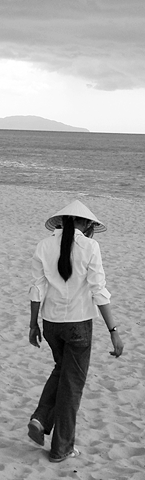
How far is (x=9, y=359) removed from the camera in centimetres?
595

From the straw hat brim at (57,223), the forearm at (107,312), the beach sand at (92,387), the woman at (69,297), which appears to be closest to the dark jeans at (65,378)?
the woman at (69,297)

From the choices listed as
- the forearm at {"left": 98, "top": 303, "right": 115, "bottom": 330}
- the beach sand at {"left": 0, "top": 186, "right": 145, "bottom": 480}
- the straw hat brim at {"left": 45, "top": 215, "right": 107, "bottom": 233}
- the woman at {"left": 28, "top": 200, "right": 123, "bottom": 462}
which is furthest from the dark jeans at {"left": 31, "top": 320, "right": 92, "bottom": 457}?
the straw hat brim at {"left": 45, "top": 215, "right": 107, "bottom": 233}

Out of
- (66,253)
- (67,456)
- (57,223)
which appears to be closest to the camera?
(66,253)

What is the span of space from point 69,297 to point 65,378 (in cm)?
52

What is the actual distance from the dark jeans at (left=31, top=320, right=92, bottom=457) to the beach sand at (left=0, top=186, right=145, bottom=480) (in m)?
0.25

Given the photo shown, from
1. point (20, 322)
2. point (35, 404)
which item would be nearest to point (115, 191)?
point (20, 322)

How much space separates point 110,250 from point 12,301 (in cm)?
396

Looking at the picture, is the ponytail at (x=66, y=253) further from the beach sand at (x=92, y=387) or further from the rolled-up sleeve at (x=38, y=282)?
the beach sand at (x=92, y=387)

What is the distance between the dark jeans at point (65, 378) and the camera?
364 centimetres

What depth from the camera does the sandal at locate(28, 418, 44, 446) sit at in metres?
3.95

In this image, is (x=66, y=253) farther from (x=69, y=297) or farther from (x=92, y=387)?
(x=92, y=387)

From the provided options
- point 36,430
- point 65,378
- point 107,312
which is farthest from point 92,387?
point 107,312

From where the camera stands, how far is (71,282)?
3609 millimetres

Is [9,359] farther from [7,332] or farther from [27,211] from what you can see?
[27,211]
